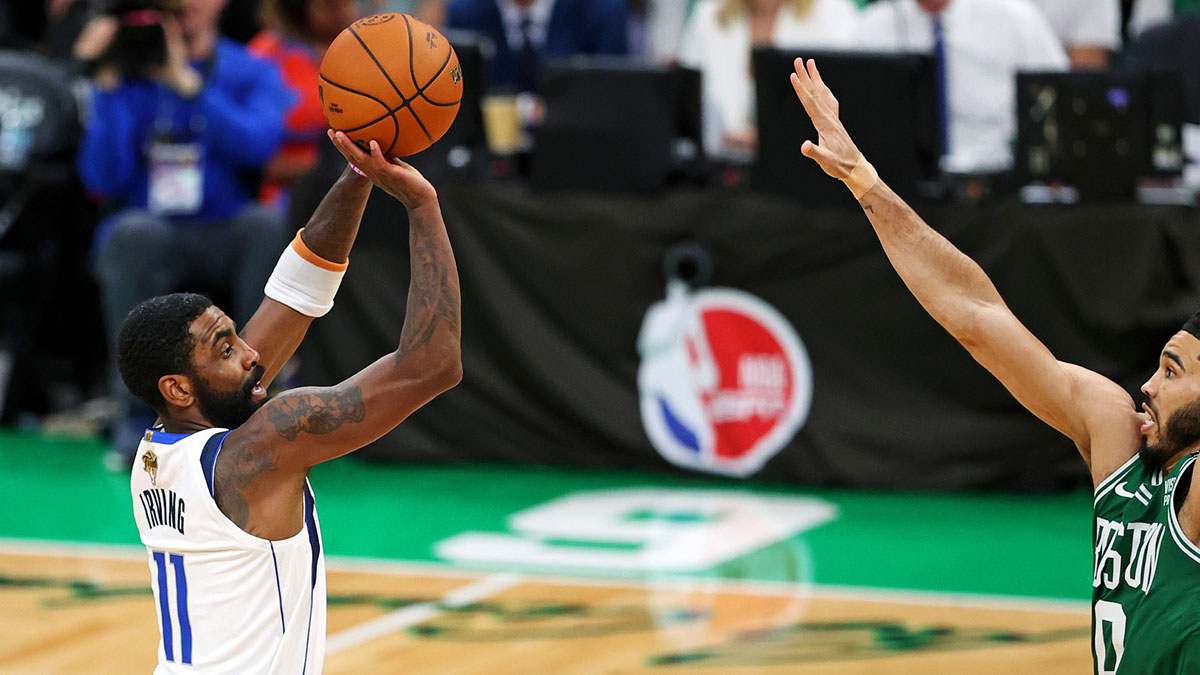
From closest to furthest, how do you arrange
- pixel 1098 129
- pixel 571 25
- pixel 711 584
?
pixel 711 584 < pixel 1098 129 < pixel 571 25

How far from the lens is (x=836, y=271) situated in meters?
8.00

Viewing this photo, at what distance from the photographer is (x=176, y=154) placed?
855cm

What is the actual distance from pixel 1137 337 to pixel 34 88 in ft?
20.6

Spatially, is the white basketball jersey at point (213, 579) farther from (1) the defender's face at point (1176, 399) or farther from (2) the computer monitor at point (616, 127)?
(2) the computer monitor at point (616, 127)

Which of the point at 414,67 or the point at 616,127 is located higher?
the point at 414,67

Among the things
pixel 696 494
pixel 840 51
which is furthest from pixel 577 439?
pixel 840 51

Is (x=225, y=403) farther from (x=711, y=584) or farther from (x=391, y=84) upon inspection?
(x=711, y=584)

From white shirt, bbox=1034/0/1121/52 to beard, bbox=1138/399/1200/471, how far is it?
20.4 feet

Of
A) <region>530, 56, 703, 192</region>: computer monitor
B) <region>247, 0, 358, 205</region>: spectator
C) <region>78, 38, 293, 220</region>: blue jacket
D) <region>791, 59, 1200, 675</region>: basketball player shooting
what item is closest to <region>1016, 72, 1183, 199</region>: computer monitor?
<region>530, 56, 703, 192</region>: computer monitor

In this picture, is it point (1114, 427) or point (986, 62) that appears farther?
point (986, 62)

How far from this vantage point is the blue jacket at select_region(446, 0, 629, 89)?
10109mm

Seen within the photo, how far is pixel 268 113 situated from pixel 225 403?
543 cm

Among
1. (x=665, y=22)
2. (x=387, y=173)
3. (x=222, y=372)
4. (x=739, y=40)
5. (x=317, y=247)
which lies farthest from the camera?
(x=665, y=22)

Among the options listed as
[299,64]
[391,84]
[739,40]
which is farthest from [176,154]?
[391,84]
